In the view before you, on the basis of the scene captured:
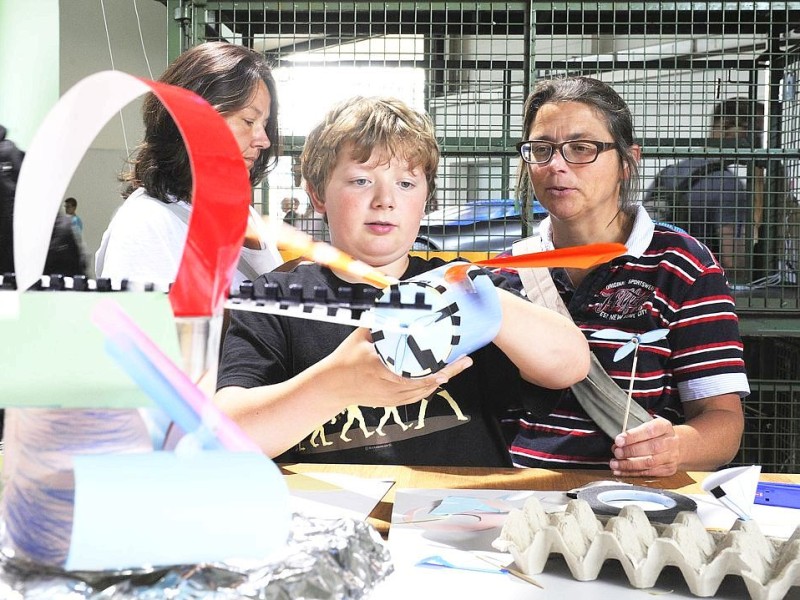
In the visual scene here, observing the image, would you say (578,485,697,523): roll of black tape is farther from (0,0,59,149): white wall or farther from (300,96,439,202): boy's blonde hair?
(0,0,59,149): white wall

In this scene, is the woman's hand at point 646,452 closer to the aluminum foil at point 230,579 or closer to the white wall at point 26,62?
the aluminum foil at point 230,579

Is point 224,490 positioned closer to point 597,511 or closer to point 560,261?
point 560,261

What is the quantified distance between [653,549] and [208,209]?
0.41 metres

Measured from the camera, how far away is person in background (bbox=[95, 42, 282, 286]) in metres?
1.28

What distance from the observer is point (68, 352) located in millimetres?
336

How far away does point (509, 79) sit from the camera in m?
2.19

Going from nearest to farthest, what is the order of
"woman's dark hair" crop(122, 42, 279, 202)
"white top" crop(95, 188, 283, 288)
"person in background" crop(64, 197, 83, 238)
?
1. "person in background" crop(64, 197, 83, 238)
2. "white top" crop(95, 188, 283, 288)
3. "woman's dark hair" crop(122, 42, 279, 202)

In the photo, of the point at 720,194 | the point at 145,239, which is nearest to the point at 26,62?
the point at 145,239

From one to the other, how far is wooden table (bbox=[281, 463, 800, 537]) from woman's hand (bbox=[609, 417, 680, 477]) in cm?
3

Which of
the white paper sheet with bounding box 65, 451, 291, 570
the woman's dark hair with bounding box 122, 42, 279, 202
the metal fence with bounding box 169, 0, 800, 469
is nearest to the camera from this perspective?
the white paper sheet with bounding box 65, 451, 291, 570

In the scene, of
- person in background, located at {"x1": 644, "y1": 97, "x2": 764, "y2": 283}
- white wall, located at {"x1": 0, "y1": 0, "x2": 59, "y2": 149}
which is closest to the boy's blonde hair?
person in background, located at {"x1": 644, "y1": 97, "x2": 764, "y2": 283}

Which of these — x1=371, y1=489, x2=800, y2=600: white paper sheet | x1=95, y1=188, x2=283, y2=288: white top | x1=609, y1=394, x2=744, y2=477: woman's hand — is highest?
x1=95, y1=188, x2=283, y2=288: white top

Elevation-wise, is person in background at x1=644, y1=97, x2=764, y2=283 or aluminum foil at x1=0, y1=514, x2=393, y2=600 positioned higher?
person in background at x1=644, y1=97, x2=764, y2=283

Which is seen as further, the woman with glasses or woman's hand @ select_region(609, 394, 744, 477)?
the woman with glasses
